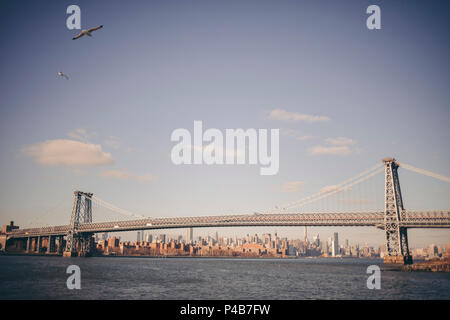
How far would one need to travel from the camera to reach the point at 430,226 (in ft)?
184

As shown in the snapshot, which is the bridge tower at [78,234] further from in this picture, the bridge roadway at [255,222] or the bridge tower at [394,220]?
the bridge tower at [394,220]

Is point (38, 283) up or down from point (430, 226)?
down

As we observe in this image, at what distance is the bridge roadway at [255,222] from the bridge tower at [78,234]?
6.45 ft

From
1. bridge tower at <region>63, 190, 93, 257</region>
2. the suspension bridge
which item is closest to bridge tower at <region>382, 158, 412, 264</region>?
the suspension bridge

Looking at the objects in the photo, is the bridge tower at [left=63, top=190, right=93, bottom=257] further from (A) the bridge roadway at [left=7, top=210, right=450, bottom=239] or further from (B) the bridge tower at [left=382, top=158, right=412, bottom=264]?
(B) the bridge tower at [left=382, top=158, right=412, bottom=264]

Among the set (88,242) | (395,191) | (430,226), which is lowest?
(88,242)

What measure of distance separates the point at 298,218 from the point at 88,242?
65.7 metres

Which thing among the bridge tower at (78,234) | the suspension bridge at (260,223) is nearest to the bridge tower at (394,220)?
the suspension bridge at (260,223)

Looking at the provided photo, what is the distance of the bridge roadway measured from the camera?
57.6m

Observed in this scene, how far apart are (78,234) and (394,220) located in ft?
278

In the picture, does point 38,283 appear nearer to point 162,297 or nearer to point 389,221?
point 162,297

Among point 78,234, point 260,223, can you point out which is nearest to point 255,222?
point 260,223
